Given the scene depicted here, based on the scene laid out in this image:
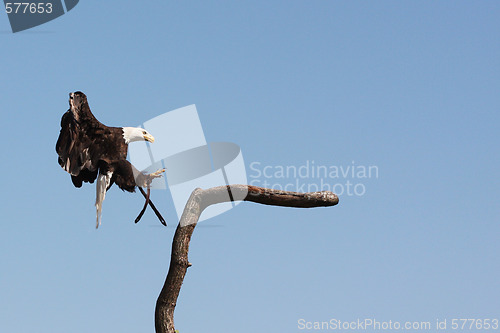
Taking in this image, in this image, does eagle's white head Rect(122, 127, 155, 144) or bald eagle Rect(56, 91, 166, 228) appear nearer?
bald eagle Rect(56, 91, 166, 228)

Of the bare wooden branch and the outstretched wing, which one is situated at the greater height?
the outstretched wing

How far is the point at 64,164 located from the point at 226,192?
2293mm

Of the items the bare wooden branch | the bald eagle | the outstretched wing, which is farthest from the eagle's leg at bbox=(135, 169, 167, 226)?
the outstretched wing

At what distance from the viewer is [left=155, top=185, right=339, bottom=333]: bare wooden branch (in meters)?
8.08

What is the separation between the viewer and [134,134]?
29.7ft

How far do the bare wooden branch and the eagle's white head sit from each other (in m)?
1.32

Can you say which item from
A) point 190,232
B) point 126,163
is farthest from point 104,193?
point 190,232

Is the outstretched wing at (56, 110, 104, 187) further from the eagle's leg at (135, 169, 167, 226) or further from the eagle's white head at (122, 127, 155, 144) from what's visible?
the eagle's leg at (135, 169, 167, 226)

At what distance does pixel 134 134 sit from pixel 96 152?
592 mm

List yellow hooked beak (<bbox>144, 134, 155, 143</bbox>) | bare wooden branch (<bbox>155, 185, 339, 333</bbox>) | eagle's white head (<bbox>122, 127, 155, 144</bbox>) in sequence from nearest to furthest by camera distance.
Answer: bare wooden branch (<bbox>155, 185, 339, 333</bbox>) < eagle's white head (<bbox>122, 127, 155, 144</bbox>) < yellow hooked beak (<bbox>144, 134, 155, 143</bbox>)

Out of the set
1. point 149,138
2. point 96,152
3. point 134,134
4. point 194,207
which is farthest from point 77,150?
point 194,207

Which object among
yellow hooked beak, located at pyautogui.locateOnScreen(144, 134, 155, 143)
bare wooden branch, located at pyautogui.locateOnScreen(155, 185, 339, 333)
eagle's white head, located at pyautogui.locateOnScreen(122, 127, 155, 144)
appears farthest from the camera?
yellow hooked beak, located at pyautogui.locateOnScreen(144, 134, 155, 143)

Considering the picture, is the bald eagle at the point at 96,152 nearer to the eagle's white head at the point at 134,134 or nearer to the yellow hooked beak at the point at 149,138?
the eagle's white head at the point at 134,134

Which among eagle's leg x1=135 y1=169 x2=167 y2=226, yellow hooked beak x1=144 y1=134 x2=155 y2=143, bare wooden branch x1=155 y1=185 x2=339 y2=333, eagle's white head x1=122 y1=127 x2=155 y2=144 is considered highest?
eagle's white head x1=122 y1=127 x2=155 y2=144
